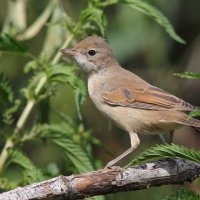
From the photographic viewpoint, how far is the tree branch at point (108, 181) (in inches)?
132

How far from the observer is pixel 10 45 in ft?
13.3

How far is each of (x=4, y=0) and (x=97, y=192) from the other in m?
4.39

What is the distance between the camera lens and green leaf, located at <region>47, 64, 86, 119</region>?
392 cm

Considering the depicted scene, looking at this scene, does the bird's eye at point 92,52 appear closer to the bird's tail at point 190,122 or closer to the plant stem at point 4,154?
the bird's tail at point 190,122

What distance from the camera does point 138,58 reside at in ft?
25.6

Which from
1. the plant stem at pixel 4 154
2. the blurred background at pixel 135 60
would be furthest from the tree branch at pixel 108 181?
the blurred background at pixel 135 60

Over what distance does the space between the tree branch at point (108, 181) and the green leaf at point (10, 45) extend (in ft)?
3.49

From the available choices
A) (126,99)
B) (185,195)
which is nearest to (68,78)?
(126,99)

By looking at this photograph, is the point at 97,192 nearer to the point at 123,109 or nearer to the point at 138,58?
the point at 123,109

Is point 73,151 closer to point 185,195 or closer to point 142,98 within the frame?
point 142,98

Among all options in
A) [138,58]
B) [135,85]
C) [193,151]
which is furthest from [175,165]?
[138,58]

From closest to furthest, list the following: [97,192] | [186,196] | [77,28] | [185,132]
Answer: [186,196] → [97,192] → [77,28] → [185,132]

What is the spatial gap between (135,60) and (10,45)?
12.9 feet

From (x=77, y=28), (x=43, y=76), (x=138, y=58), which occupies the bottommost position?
(x=138, y=58)
